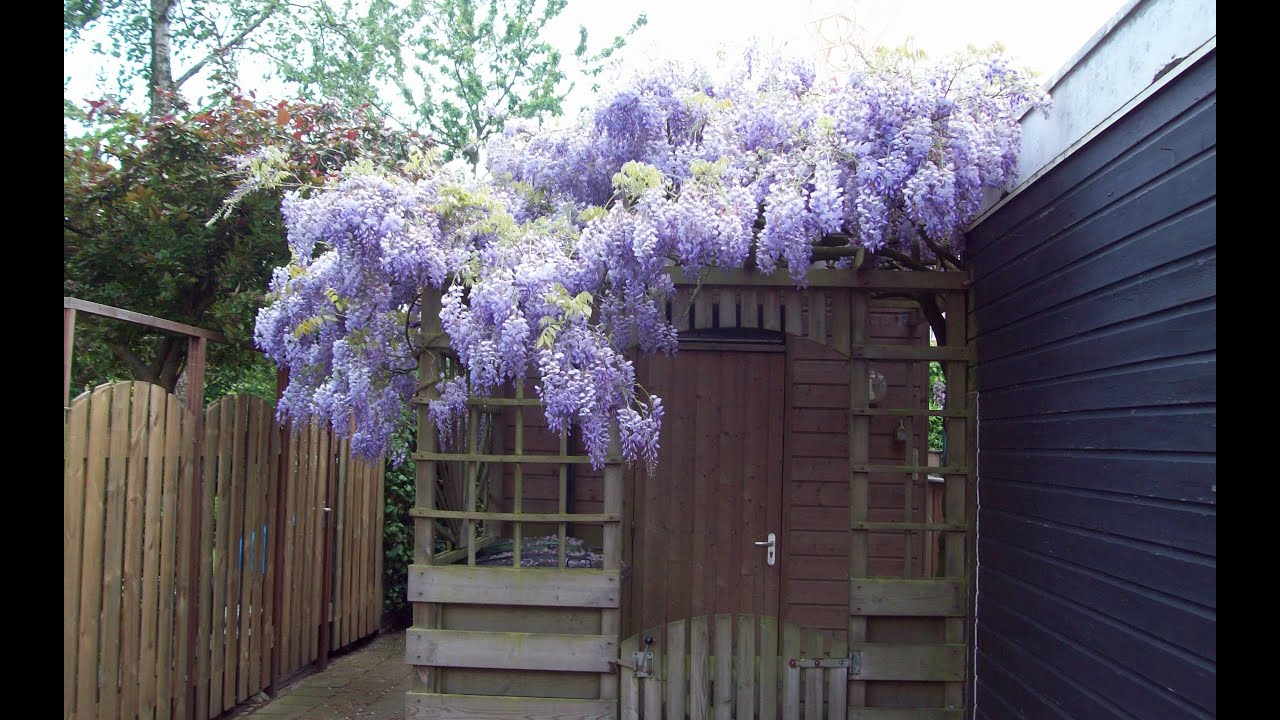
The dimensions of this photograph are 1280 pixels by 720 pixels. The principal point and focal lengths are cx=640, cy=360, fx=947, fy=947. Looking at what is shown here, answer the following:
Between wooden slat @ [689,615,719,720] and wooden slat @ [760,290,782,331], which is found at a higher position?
wooden slat @ [760,290,782,331]

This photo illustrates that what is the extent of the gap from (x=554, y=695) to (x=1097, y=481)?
2402 mm

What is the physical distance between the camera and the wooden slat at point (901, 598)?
4125 mm

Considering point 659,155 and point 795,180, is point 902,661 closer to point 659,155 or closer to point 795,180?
point 795,180

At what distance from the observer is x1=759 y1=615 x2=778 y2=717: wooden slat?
13.9 ft

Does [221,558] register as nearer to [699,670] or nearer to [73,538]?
[73,538]

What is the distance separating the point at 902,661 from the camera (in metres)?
4.11

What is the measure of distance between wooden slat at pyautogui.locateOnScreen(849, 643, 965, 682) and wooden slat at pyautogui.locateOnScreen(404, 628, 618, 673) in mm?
1095

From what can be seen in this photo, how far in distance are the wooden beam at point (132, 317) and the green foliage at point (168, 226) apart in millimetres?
364

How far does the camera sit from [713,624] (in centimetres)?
430

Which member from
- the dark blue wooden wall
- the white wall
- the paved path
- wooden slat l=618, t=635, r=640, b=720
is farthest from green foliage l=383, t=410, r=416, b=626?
the white wall

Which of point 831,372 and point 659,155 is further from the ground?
point 659,155

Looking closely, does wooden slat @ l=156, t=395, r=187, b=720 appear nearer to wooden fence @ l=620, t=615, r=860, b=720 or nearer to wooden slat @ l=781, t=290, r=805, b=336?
wooden fence @ l=620, t=615, r=860, b=720

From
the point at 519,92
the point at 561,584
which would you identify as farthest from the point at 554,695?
the point at 519,92
